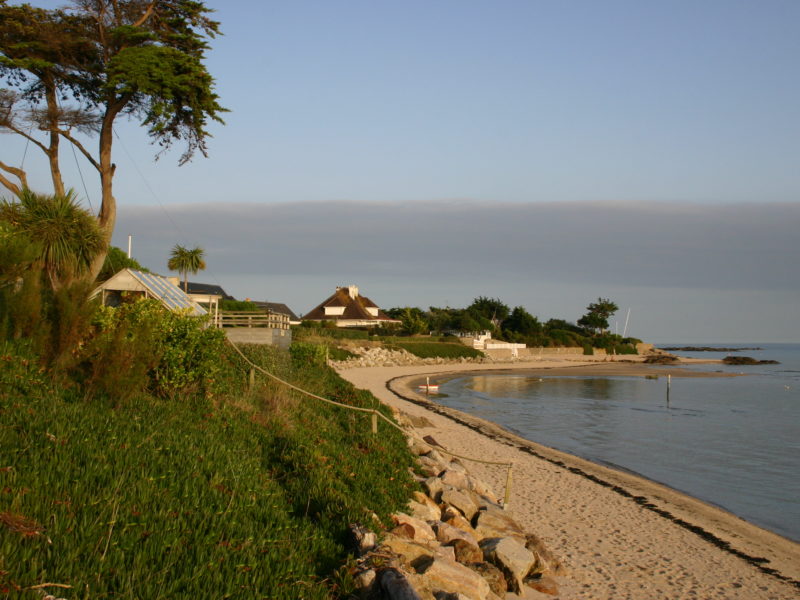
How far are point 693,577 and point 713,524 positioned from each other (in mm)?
3751

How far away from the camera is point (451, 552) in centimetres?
830

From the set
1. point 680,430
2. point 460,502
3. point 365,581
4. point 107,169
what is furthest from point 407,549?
point 680,430

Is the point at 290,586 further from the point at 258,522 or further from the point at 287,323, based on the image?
the point at 287,323

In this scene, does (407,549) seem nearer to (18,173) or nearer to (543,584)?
(543,584)

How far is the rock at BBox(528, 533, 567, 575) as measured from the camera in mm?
9535

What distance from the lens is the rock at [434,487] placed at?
10.5m

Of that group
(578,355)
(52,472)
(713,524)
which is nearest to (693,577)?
(713,524)

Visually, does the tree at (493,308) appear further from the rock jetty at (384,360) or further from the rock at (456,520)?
the rock at (456,520)

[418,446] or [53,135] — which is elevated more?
[53,135]

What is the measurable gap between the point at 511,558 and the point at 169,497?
4.54m

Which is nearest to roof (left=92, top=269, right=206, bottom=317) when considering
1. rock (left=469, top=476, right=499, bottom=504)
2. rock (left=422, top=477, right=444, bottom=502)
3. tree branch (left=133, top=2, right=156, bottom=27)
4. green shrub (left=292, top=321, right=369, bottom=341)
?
tree branch (left=133, top=2, right=156, bottom=27)

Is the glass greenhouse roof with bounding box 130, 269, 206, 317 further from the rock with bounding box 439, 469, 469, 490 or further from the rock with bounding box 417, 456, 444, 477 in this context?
the rock with bounding box 439, 469, 469, 490

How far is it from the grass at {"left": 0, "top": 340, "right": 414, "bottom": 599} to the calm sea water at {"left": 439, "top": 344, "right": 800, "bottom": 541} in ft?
34.6

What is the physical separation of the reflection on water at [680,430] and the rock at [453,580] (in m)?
9.81
